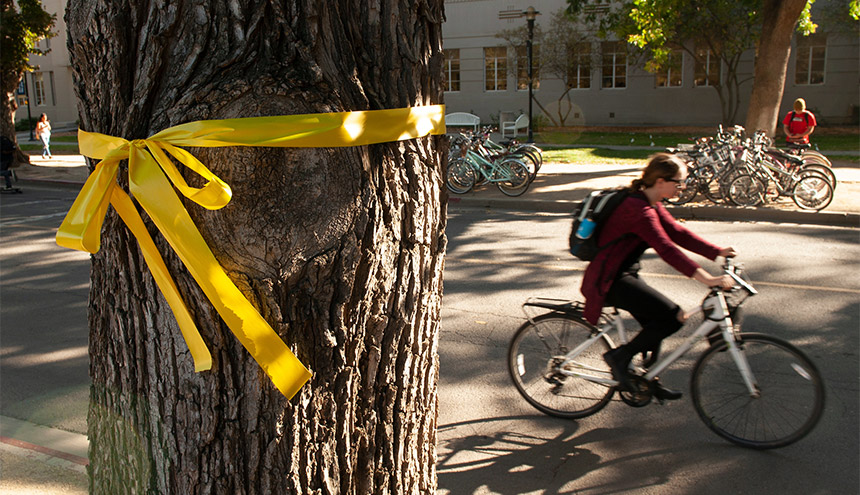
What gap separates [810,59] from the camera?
30016 millimetres

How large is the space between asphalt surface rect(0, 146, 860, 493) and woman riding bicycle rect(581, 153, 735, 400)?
321 cm

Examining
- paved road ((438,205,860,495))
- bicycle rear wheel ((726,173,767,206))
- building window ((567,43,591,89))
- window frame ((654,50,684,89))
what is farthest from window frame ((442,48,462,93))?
paved road ((438,205,860,495))

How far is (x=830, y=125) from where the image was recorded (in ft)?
96.2

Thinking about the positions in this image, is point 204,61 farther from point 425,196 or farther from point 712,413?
point 712,413

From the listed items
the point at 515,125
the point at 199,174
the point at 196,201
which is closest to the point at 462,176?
A: the point at 515,125

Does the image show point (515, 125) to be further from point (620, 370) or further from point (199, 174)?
point (199, 174)

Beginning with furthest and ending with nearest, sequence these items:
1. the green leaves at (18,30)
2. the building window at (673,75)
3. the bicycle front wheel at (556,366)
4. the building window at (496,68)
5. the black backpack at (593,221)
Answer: the building window at (496,68)
the building window at (673,75)
the green leaves at (18,30)
the bicycle front wheel at (556,366)
the black backpack at (593,221)

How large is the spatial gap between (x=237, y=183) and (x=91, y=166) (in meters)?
0.63

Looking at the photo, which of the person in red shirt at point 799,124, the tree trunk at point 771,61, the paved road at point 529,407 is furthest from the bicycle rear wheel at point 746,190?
the tree trunk at point 771,61

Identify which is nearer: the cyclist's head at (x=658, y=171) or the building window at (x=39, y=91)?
the cyclist's head at (x=658, y=171)

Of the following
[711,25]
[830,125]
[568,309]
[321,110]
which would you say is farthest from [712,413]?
[830,125]

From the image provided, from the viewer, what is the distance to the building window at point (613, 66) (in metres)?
32.7

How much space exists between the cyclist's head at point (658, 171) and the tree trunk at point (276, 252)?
107 inches

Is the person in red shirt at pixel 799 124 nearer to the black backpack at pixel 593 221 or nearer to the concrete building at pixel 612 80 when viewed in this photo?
the black backpack at pixel 593 221
